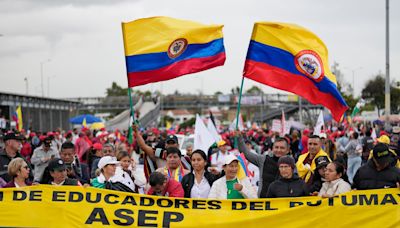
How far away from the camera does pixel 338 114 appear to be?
9.52 meters

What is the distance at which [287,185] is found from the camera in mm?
7383

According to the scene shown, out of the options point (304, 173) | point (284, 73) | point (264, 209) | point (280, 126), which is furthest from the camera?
point (280, 126)

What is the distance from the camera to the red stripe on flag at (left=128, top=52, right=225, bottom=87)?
32.3 feet

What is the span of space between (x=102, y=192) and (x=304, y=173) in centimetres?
317

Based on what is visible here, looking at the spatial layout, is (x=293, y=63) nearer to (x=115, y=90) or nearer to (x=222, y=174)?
(x=222, y=174)

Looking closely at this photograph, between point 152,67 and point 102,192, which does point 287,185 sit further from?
point 152,67

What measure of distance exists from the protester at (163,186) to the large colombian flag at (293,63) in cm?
295

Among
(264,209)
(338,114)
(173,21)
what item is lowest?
(264,209)

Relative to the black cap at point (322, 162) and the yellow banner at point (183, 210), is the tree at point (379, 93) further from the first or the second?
the yellow banner at point (183, 210)

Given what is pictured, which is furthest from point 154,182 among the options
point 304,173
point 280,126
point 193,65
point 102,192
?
point 280,126

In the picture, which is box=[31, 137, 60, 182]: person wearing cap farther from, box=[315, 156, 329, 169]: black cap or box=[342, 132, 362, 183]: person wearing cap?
box=[342, 132, 362, 183]: person wearing cap

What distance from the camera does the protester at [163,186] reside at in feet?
23.8

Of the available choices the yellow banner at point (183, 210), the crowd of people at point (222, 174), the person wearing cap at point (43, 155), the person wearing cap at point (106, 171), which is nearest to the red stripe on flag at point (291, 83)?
the crowd of people at point (222, 174)

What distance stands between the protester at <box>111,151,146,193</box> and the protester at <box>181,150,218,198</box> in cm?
74
